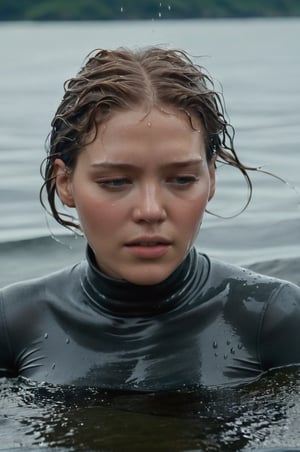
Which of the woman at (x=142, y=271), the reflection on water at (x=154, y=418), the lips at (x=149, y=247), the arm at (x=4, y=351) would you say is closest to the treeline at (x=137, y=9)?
the arm at (x=4, y=351)

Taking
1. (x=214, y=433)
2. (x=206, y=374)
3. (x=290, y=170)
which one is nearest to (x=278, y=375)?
(x=206, y=374)

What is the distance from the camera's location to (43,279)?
4.52 m

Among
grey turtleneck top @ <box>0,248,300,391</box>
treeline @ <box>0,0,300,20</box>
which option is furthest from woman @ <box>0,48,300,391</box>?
treeline @ <box>0,0,300,20</box>

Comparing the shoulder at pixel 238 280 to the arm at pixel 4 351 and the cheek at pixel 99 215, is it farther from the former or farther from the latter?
the arm at pixel 4 351

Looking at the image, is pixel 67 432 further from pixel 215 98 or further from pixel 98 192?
pixel 215 98

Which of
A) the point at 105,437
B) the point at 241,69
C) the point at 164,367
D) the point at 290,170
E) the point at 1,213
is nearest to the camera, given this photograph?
the point at 105,437

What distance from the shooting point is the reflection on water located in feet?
12.3

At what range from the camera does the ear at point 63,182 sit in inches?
165

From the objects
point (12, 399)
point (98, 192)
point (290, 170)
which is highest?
point (98, 192)

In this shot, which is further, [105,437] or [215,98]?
[215,98]

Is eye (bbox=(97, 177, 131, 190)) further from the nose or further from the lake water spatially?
the lake water

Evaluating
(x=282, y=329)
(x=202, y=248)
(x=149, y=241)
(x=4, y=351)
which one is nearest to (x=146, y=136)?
(x=149, y=241)

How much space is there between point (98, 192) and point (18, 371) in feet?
2.93

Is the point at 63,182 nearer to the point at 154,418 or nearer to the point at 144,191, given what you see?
the point at 144,191
